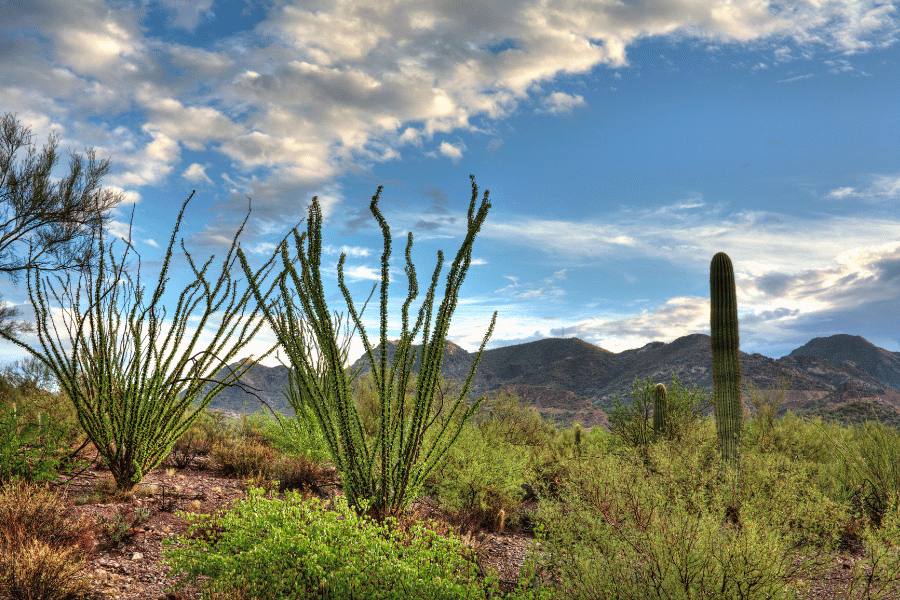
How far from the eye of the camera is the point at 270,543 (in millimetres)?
3246

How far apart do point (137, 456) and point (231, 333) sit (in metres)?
1.61

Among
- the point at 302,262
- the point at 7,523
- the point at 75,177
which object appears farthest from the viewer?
the point at 75,177

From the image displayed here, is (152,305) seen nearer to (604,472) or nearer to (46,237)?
(604,472)

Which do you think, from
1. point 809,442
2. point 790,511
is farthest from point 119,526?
point 809,442

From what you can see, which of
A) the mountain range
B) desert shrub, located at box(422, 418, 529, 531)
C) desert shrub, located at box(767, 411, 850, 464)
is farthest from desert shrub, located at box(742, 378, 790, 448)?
the mountain range

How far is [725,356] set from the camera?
9688mm

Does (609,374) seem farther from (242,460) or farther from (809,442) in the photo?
A: (242,460)

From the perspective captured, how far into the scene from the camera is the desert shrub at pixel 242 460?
729cm

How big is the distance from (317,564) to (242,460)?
4.92m

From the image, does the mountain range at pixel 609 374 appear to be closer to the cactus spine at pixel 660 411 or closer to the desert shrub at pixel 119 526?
the cactus spine at pixel 660 411

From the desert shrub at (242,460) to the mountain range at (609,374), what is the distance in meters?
26.9

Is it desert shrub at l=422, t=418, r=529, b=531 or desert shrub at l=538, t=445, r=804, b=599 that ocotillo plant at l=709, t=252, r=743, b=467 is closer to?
desert shrub at l=422, t=418, r=529, b=531

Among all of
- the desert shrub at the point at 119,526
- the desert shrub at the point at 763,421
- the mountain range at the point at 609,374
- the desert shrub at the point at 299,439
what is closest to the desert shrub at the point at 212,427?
the desert shrub at the point at 299,439

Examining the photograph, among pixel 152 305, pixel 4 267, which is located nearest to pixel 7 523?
pixel 152 305
